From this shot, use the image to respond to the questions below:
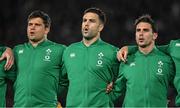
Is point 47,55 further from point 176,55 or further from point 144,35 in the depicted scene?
point 176,55

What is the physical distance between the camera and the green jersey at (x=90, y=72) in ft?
15.4

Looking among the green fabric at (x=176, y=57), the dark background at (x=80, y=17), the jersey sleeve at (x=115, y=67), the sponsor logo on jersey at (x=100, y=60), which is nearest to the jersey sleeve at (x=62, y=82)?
the sponsor logo on jersey at (x=100, y=60)

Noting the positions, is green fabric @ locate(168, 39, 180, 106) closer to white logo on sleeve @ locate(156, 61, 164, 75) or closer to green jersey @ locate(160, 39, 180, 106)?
green jersey @ locate(160, 39, 180, 106)

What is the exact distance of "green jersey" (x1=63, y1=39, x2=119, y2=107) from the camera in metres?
4.69

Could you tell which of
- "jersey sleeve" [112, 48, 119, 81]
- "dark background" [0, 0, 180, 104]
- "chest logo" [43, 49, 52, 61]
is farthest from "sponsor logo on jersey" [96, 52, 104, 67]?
"dark background" [0, 0, 180, 104]

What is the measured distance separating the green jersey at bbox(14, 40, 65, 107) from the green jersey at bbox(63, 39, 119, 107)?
141 millimetres

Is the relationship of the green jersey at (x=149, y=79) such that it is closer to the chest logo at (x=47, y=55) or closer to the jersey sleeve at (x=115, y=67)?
the jersey sleeve at (x=115, y=67)

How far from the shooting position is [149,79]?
15.2 feet

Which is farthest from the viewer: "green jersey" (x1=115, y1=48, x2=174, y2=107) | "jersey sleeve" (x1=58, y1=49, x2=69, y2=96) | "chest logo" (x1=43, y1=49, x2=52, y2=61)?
"jersey sleeve" (x1=58, y1=49, x2=69, y2=96)

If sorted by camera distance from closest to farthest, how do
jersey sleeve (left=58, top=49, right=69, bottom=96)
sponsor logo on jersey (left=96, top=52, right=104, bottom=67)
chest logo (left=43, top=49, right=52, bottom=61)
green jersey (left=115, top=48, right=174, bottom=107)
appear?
1. green jersey (left=115, top=48, right=174, bottom=107)
2. sponsor logo on jersey (left=96, top=52, right=104, bottom=67)
3. chest logo (left=43, top=49, right=52, bottom=61)
4. jersey sleeve (left=58, top=49, right=69, bottom=96)

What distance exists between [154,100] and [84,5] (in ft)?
13.3

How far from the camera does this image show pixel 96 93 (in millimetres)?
4684

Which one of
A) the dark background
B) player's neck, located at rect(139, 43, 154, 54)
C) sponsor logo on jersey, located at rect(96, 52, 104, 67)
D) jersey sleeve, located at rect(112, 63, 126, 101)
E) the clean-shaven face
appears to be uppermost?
the dark background

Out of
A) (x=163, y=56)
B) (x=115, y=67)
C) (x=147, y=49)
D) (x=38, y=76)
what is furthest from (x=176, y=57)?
(x=38, y=76)
